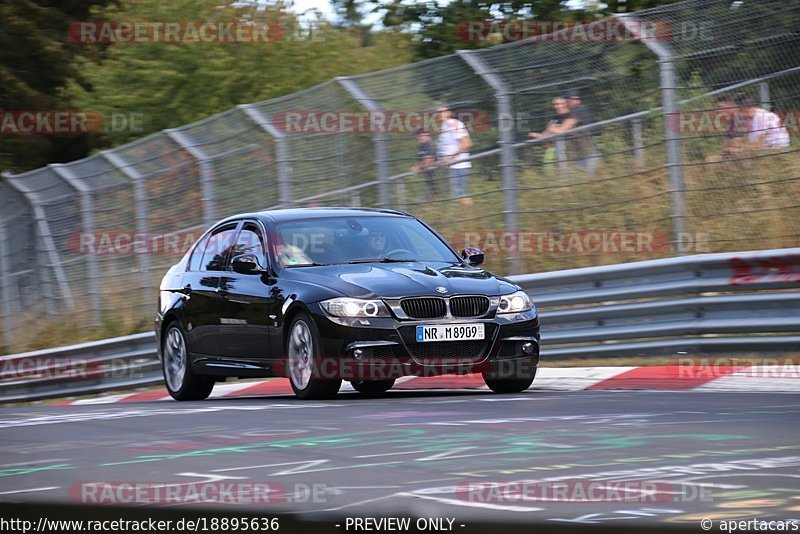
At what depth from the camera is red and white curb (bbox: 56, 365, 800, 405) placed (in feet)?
35.3

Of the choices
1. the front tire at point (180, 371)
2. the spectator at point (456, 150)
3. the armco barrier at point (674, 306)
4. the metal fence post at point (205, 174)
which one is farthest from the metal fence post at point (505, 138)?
the metal fence post at point (205, 174)

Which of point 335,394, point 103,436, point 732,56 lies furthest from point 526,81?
point 103,436

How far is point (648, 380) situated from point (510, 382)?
1180 mm

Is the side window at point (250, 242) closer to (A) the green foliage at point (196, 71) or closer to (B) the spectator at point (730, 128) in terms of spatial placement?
(B) the spectator at point (730, 128)

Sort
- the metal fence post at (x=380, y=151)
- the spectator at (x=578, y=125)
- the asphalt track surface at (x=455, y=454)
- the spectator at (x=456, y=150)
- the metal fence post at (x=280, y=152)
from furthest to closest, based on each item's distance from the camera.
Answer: the metal fence post at (x=280, y=152), the metal fence post at (x=380, y=151), the spectator at (x=456, y=150), the spectator at (x=578, y=125), the asphalt track surface at (x=455, y=454)

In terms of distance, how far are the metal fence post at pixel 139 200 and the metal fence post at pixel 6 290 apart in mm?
4549

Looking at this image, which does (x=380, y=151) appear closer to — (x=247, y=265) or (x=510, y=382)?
(x=247, y=265)

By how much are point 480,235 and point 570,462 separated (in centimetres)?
835

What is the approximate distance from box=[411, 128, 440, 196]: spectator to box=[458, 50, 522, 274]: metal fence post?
0.98m

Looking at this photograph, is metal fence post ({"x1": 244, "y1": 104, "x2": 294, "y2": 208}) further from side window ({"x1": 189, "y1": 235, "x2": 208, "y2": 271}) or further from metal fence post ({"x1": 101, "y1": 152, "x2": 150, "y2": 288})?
side window ({"x1": 189, "y1": 235, "x2": 208, "y2": 271})

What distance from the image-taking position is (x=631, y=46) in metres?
13.2

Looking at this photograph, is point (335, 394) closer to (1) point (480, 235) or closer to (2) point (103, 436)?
(2) point (103, 436)

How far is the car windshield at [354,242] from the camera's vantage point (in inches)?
454

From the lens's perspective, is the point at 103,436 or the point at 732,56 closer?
the point at 103,436
